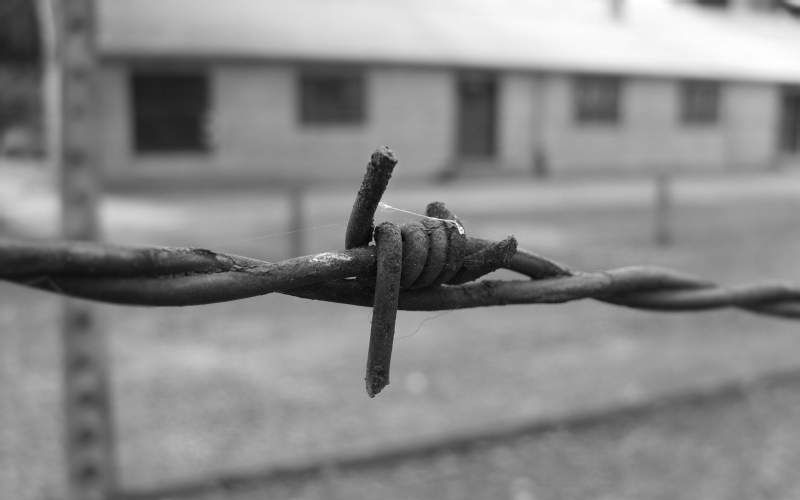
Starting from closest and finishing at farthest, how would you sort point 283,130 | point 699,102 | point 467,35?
1. point 283,130
2. point 467,35
3. point 699,102

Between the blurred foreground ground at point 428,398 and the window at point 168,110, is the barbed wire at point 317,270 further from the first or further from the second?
the window at point 168,110

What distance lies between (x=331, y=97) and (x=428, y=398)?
42.0ft

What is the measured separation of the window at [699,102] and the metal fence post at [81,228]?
A: 18955 mm

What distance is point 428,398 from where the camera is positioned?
4824 millimetres

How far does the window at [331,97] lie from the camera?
16688 mm

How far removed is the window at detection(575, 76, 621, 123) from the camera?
63.3ft

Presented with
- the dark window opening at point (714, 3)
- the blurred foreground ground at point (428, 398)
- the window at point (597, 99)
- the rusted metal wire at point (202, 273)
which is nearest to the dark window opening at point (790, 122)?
the dark window opening at point (714, 3)

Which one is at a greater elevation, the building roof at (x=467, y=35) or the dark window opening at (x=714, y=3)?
the dark window opening at (x=714, y=3)

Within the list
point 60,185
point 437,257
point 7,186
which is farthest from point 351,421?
point 7,186

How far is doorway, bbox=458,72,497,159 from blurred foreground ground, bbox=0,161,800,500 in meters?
10.7

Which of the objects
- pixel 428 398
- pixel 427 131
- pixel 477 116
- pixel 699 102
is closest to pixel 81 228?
pixel 428 398

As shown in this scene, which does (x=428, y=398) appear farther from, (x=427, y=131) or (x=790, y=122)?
(x=790, y=122)

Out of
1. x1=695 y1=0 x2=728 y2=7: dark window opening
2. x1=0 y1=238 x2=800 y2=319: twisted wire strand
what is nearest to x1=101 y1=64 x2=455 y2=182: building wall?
x1=695 y1=0 x2=728 y2=7: dark window opening

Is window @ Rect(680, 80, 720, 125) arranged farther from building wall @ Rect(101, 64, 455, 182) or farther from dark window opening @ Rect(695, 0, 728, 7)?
building wall @ Rect(101, 64, 455, 182)
